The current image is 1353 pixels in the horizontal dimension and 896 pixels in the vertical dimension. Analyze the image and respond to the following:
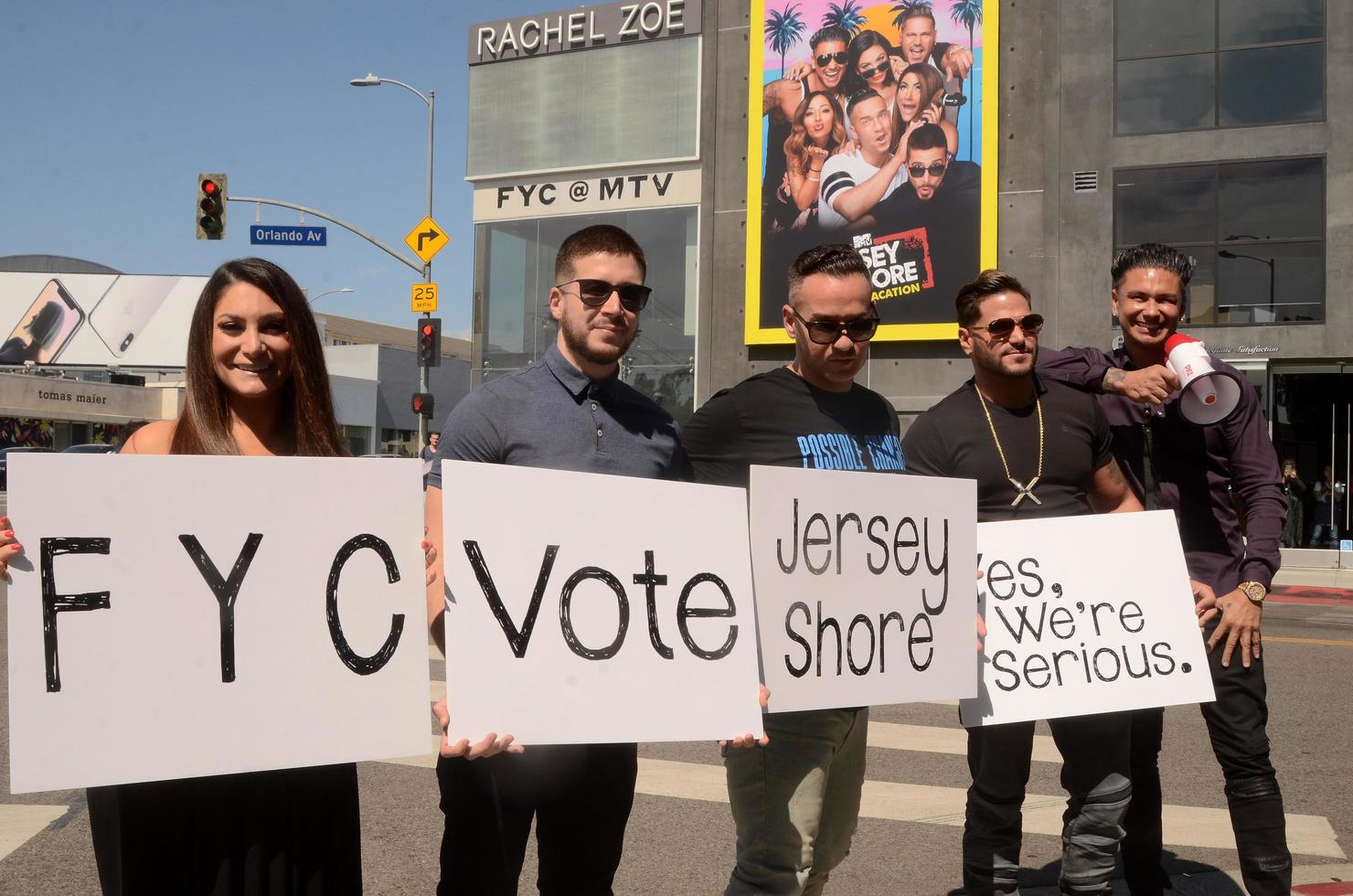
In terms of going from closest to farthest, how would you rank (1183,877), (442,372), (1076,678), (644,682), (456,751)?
1. (456,751)
2. (644,682)
3. (1076,678)
4. (1183,877)
5. (442,372)

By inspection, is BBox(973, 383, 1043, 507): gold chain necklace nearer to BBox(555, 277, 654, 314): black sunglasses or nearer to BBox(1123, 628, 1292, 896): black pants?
BBox(1123, 628, 1292, 896): black pants

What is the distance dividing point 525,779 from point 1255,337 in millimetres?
21108

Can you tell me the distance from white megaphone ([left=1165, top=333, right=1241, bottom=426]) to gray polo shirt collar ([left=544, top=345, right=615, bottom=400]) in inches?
70.0

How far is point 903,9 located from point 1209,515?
2215cm

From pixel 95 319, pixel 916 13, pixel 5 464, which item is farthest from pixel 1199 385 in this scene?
pixel 95 319

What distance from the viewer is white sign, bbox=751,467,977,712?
3.02 m

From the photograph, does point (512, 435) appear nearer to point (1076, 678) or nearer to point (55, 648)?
point (55, 648)

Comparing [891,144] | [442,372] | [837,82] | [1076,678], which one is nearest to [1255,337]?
[891,144]

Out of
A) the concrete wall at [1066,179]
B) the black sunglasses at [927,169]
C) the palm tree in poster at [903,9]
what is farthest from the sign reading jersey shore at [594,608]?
the palm tree in poster at [903,9]

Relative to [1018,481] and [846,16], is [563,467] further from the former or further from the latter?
[846,16]

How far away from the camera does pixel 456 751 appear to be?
8.38 feet

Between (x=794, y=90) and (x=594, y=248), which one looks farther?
(x=794, y=90)

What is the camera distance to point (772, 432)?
3.31 metres

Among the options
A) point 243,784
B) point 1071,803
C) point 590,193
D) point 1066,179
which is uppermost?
point 590,193
